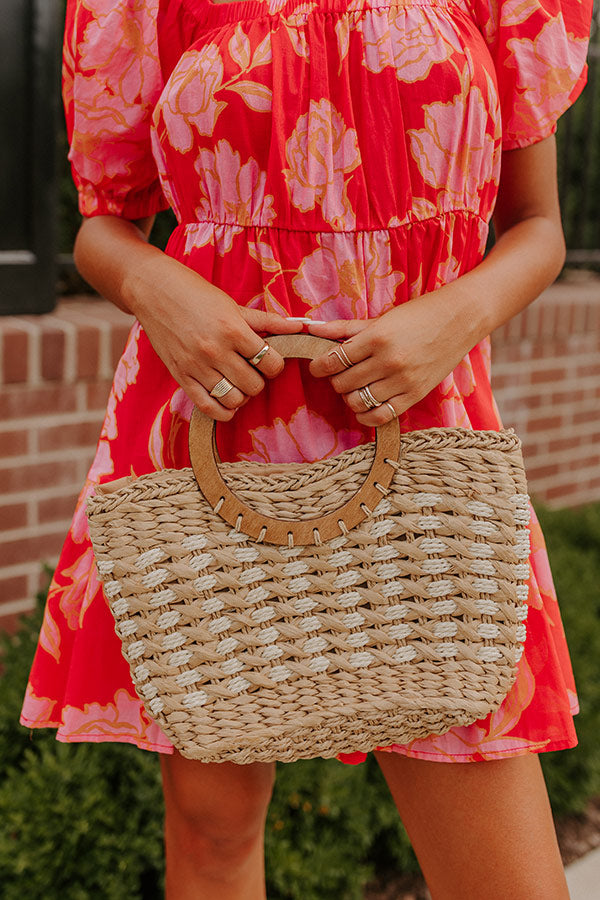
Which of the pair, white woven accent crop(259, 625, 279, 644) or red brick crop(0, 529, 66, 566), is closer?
white woven accent crop(259, 625, 279, 644)

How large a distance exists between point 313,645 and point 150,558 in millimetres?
211

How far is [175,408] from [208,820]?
1.83 feet

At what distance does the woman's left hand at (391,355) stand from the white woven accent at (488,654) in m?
0.29

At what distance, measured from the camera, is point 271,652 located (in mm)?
1085

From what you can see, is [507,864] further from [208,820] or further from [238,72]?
[238,72]

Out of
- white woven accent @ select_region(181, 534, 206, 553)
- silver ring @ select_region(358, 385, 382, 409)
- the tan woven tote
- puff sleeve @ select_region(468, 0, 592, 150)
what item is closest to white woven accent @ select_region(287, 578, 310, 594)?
the tan woven tote

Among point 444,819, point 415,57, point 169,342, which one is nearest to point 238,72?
point 415,57

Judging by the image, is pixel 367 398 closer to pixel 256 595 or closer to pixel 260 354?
pixel 260 354

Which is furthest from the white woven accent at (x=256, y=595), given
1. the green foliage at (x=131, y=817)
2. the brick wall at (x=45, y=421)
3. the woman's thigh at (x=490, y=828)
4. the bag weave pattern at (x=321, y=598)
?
the brick wall at (x=45, y=421)

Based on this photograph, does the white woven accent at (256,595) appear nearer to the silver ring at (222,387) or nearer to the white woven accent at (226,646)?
the white woven accent at (226,646)

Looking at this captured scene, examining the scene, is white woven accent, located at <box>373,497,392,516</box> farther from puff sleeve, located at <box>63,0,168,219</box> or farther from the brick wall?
the brick wall

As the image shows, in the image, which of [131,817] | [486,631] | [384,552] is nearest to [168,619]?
[384,552]

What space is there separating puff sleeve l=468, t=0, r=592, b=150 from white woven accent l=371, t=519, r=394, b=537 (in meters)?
0.53

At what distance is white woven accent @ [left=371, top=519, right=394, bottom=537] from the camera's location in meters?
1.09
